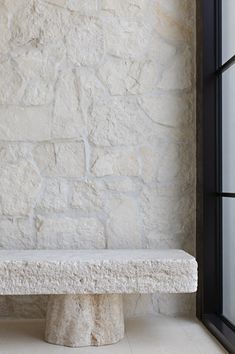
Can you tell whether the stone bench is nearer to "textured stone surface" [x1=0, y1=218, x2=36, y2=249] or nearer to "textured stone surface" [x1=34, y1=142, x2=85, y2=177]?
"textured stone surface" [x1=0, y1=218, x2=36, y2=249]

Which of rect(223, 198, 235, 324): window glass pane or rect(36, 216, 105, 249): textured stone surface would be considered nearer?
rect(223, 198, 235, 324): window glass pane

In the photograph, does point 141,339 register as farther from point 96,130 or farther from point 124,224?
point 96,130

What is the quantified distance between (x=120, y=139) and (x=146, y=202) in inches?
13.9

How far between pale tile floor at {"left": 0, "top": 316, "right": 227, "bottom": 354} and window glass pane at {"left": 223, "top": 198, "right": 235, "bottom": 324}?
161 millimetres

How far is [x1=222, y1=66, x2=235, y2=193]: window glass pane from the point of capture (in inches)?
80.2

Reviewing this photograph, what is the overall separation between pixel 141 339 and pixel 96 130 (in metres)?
A: 1.04

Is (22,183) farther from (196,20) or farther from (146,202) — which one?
(196,20)

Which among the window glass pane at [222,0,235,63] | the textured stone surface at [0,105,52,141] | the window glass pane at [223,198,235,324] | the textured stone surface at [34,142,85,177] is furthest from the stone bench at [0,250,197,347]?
the window glass pane at [222,0,235,63]

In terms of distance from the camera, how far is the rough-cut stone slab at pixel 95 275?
5.71ft

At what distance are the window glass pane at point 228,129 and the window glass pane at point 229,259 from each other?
0.10 m

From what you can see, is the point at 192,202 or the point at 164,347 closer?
the point at 164,347

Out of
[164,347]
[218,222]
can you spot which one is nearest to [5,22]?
[218,222]

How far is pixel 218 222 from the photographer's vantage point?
7.31 feet

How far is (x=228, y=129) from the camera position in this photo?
2.11 meters
